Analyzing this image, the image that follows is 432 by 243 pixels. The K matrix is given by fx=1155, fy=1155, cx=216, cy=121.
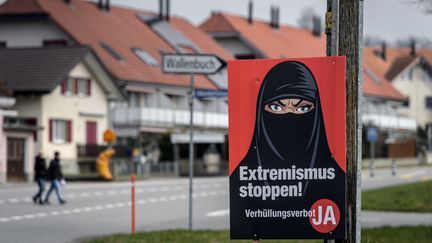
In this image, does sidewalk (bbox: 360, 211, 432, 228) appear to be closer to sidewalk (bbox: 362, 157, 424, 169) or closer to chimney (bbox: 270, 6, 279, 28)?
sidewalk (bbox: 362, 157, 424, 169)

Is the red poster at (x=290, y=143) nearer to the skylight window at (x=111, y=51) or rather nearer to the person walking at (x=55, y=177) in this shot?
the person walking at (x=55, y=177)

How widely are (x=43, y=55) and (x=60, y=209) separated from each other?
33.0 meters

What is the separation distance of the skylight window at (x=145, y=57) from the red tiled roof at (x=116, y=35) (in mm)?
390

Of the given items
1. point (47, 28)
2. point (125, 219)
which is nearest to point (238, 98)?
point (125, 219)

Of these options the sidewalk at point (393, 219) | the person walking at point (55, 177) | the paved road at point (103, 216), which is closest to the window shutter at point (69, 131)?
the paved road at point (103, 216)

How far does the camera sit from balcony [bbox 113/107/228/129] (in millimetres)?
69500

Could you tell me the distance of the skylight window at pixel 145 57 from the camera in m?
74.5

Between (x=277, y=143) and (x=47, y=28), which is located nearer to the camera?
(x=277, y=143)

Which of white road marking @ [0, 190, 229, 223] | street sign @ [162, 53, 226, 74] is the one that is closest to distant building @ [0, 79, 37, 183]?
white road marking @ [0, 190, 229, 223]

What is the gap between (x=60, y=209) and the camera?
1177 inches

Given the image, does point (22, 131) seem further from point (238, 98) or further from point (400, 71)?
point (400, 71)

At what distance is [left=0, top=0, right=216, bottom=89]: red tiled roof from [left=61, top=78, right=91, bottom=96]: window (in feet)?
10.8

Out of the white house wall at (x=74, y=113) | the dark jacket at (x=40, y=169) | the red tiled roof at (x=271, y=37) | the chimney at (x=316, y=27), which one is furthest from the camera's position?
the chimney at (x=316, y=27)

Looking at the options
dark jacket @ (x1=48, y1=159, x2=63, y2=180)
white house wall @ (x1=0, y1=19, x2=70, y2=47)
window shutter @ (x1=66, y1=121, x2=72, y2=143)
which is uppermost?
white house wall @ (x1=0, y1=19, x2=70, y2=47)
